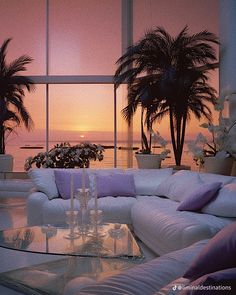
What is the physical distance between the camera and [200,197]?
3.78 meters

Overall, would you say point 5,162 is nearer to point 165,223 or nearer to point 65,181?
point 65,181

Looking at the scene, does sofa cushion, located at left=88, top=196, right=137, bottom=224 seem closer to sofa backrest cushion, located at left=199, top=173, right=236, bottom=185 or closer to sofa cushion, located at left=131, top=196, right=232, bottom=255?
sofa cushion, located at left=131, top=196, right=232, bottom=255

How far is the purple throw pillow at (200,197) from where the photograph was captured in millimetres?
3773

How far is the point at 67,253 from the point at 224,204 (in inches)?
61.9

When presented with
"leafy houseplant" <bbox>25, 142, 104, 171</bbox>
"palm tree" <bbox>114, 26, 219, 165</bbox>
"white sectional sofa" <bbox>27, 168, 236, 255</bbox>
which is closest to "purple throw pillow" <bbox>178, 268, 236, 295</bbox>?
"white sectional sofa" <bbox>27, 168, 236, 255</bbox>

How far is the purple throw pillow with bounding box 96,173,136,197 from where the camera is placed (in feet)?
16.1

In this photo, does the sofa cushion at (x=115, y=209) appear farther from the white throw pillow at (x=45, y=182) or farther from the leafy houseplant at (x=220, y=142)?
the leafy houseplant at (x=220, y=142)

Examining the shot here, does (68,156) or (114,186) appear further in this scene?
(68,156)

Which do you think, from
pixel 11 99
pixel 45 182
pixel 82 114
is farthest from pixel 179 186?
pixel 82 114

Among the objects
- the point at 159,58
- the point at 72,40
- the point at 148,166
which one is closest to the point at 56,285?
the point at 148,166

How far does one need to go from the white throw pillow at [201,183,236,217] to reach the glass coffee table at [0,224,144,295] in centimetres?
86

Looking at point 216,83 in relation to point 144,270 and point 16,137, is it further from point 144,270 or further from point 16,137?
point 144,270

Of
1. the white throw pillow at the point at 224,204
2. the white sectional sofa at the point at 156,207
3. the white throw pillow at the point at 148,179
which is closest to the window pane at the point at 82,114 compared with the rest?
the white throw pillow at the point at 148,179

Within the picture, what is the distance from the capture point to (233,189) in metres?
3.72
